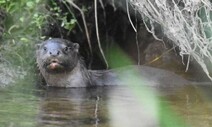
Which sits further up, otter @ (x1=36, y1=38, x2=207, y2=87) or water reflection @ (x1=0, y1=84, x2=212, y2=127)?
otter @ (x1=36, y1=38, x2=207, y2=87)

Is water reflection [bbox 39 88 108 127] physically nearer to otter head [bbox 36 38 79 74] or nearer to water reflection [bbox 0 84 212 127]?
water reflection [bbox 0 84 212 127]

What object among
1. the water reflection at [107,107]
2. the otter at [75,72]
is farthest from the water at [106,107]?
the otter at [75,72]

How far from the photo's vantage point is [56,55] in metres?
5.43

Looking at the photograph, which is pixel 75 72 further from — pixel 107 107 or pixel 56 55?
pixel 107 107

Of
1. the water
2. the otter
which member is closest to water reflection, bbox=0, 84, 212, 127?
the water

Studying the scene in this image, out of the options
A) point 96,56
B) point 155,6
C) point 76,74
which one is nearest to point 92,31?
point 96,56

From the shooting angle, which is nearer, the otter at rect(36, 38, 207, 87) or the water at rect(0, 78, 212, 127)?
the water at rect(0, 78, 212, 127)

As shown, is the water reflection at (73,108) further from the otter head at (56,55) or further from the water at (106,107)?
the otter head at (56,55)

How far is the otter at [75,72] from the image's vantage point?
5465mm

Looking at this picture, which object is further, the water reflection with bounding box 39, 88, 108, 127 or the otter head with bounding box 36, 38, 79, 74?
the otter head with bounding box 36, 38, 79, 74

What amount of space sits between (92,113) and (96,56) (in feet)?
8.76

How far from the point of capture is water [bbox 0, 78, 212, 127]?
3.74 m

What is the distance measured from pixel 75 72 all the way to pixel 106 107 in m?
1.57

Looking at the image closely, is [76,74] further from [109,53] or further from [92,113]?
[92,113]
